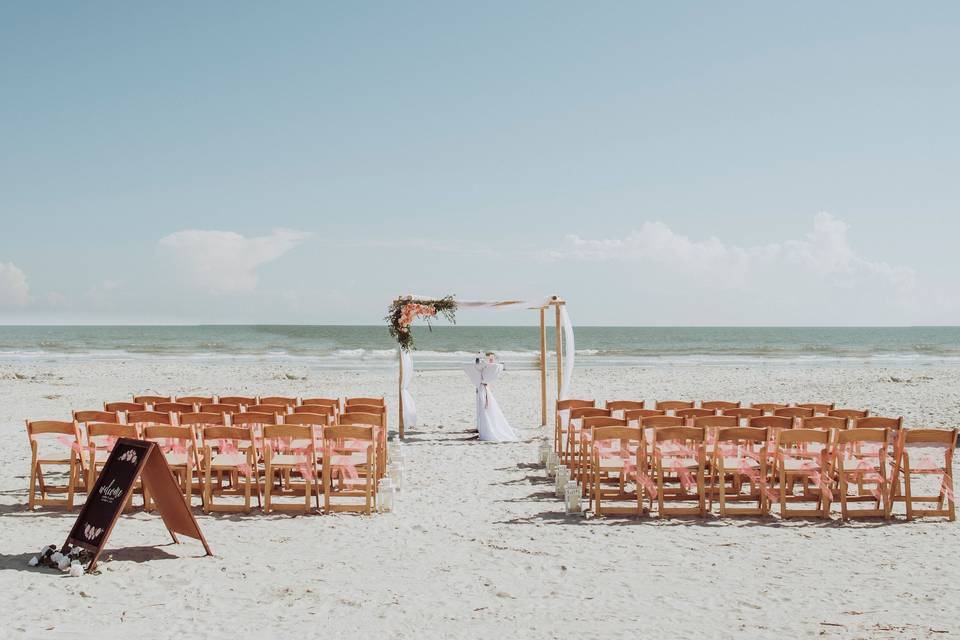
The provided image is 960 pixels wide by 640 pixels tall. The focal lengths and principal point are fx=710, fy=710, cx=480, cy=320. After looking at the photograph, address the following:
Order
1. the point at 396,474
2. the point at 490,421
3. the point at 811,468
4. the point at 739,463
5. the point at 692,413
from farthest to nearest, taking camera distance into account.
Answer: the point at 490,421 → the point at 692,413 → the point at 396,474 → the point at 739,463 → the point at 811,468

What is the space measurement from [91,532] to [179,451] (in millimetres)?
2139

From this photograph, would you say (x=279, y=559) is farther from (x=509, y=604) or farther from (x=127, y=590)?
(x=509, y=604)

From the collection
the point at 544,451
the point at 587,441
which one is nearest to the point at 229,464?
the point at 587,441

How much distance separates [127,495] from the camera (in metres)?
5.01

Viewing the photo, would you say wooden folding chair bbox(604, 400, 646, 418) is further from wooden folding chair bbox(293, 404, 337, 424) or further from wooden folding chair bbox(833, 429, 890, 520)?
wooden folding chair bbox(293, 404, 337, 424)

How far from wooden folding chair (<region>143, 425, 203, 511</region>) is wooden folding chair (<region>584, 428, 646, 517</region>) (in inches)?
144

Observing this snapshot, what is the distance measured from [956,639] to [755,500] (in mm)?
3469

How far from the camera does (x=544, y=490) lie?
785cm

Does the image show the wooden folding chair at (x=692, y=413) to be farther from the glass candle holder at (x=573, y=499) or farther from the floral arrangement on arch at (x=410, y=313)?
the floral arrangement on arch at (x=410, y=313)

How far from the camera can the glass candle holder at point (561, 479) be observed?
23.7ft

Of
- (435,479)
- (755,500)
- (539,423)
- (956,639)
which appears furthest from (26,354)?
(956,639)

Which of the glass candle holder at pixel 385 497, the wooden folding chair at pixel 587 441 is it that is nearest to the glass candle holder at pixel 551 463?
the wooden folding chair at pixel 587 441

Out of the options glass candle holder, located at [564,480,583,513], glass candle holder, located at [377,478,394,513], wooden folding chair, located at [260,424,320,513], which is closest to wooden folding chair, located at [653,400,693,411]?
glass candle holder, located at [564,480,583,513]

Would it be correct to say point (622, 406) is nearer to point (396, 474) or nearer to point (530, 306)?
point (396, 474)
